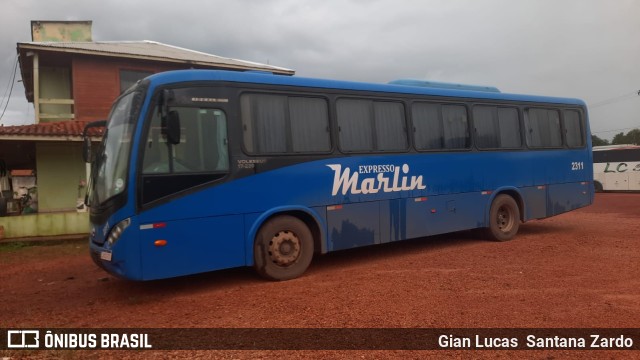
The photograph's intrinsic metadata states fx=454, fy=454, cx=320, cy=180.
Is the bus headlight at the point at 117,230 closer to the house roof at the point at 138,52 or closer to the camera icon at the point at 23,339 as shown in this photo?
the camera icon at the point at 23,339

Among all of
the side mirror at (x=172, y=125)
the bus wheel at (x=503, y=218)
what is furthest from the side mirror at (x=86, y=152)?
the bus wheel at (x=503, y=218)

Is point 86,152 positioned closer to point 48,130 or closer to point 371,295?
point 371,295

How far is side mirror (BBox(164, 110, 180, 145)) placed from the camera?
595cm

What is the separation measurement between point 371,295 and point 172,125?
3.42 m

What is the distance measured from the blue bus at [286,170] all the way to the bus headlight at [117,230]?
0.06 ft

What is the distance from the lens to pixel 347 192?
25.0 ft

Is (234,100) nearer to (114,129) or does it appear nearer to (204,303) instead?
(114,129)

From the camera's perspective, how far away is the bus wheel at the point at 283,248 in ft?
22.2

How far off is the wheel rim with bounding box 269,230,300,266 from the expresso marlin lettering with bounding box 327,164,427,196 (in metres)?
1.04

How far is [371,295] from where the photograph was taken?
5.93 meters

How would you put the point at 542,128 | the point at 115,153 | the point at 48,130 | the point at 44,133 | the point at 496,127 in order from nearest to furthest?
the point at 115,153, the point at 496,127, the point at 542,128, the point at 44,133, the point at 48,130

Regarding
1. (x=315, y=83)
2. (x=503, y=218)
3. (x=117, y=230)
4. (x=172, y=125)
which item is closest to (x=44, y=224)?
(x=117, y=230)

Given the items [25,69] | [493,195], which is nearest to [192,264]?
[493,195]

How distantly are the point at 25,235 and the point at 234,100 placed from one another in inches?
347
